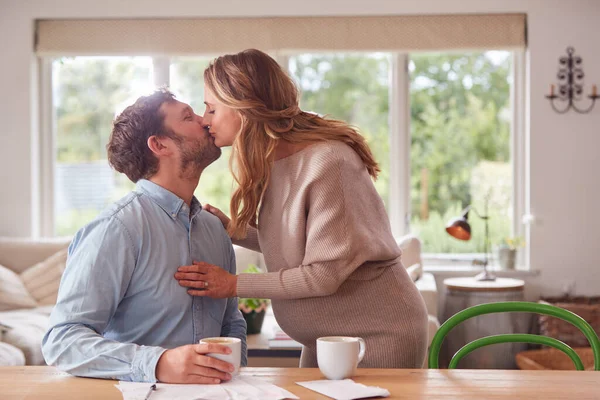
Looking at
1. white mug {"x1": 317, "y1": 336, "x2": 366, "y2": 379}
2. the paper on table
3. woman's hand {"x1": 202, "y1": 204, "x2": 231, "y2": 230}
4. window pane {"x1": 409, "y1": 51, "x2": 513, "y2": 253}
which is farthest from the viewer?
window pane {"x1": 409, "y1": 51, "x2": 513, "y2": 253}

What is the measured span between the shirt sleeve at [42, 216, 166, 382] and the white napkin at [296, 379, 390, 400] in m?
0.30

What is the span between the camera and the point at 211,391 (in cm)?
135

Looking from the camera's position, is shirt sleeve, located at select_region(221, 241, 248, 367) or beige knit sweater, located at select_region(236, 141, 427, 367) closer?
beige knit sweater, located at select_region(236, 141, 427, 367)

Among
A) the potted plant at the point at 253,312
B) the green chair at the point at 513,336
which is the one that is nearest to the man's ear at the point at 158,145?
the green chair at the point at 513,336

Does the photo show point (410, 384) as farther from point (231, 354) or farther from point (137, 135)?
point (137, 135)

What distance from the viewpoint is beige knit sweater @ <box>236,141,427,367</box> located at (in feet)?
5.61

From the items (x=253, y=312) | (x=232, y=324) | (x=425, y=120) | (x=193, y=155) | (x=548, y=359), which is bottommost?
(x=548, y=359)

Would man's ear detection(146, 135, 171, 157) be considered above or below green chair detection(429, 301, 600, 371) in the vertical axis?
above

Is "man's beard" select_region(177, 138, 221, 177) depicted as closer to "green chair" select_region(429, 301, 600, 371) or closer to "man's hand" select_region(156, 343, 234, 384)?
"man's hand" select_region(156, 343, 234, 384)

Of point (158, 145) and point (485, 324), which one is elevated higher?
point (158, 145)

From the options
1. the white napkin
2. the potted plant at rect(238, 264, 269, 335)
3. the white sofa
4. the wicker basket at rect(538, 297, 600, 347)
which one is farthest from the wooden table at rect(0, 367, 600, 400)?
the wicker basket at rect(538, 297, 600, 347)

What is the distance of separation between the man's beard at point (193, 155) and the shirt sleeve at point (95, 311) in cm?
27

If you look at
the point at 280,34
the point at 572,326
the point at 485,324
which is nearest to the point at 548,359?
the point at 572,326

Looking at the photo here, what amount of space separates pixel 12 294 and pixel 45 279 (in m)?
0.24
